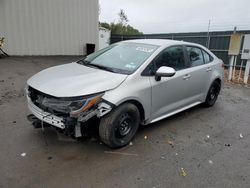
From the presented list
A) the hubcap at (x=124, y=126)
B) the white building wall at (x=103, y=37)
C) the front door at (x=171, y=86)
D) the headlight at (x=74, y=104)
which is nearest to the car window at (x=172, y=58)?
the front door at (x=171, y=86)

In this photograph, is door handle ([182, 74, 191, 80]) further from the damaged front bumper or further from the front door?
the damaged front bumper

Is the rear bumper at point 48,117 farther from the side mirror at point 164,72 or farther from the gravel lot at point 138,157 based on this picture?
the side mirror at point 164,72

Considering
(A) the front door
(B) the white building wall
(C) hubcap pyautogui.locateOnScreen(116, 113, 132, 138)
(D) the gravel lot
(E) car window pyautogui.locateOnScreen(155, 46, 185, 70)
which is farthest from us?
(B) the white building wall

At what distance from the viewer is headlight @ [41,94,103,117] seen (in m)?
2.81

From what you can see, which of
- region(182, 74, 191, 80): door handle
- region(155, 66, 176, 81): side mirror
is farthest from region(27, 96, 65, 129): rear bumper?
region(182, 74, 191, 80): door handle

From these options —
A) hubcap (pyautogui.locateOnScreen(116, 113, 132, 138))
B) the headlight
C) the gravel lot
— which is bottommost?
the gravel lot

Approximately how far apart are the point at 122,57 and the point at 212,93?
8.91ft

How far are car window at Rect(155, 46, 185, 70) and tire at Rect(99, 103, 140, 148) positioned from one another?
0.97 meters

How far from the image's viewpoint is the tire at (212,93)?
209 inches

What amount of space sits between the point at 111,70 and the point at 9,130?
79.1 inches

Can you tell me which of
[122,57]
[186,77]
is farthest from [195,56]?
[122,57]

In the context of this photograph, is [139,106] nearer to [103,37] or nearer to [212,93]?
[212,93]

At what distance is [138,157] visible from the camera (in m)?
3.20

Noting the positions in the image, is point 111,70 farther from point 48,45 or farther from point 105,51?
point 48,45
